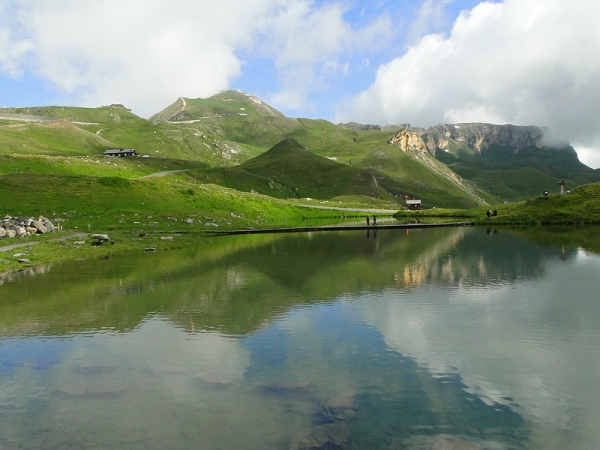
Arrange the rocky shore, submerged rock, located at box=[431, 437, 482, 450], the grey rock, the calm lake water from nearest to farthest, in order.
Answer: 1. submerged rock, located at box=[431, 437, 482, 450]
2. the calm lake water
3. the rocky shore
4. the grey rock

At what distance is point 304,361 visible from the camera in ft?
64.5

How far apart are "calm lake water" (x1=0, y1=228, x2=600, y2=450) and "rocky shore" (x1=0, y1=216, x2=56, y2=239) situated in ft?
70.8

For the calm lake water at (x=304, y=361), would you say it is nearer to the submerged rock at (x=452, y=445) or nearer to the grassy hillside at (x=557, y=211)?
the submerged rock at (x=452, y=445)

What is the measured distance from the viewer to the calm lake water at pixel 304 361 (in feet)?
46.6

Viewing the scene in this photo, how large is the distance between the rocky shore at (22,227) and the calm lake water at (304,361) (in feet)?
70.8

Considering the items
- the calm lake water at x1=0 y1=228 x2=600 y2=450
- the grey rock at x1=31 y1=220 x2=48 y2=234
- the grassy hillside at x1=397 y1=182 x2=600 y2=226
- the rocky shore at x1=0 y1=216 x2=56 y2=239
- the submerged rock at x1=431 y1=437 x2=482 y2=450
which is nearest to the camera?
the submerged rock at x1=431 y1=437 x2=482 y2=450

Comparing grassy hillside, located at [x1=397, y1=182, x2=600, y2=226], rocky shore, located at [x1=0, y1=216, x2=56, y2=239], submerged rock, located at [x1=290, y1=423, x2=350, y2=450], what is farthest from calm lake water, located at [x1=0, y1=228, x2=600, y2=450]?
grassy hillside, located at [x1=397, y1=182, x2=600, y2=226]

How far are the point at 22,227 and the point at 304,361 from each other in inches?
2179

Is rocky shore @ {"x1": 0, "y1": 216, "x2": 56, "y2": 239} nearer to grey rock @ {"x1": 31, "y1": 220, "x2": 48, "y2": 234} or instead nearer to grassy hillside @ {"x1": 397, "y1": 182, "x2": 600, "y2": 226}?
grey rock @ {"x1": 31, "y1": 220, "x2": 48, "y2": 234}

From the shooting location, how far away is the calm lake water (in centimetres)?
1420

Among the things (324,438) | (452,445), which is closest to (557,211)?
(452,445)

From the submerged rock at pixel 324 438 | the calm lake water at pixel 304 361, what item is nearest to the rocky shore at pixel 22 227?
the calm lake water at pixel 304 361

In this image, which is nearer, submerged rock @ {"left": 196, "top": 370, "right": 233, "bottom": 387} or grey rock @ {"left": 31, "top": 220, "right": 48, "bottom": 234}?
submerged rock @ {"left": 196, "top": 370, "right": 233, "bottom": 387}

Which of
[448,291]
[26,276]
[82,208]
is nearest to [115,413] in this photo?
[448,291]
